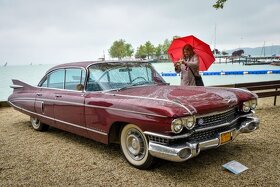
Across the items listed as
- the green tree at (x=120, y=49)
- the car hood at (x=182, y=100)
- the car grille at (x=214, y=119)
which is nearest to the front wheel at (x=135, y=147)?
the car hood at (x=182, y=100)

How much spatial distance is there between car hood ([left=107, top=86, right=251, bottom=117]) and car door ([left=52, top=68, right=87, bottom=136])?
778 mm

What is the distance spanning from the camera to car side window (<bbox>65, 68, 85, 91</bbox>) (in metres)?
4.69

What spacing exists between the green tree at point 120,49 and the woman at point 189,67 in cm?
8500

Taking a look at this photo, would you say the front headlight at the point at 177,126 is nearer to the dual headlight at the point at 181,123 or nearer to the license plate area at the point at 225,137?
the dual headlight at the point at 181,123

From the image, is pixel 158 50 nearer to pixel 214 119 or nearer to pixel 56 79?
pixel 56 79

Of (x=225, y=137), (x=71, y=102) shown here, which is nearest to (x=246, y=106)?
(x=225, y=137)

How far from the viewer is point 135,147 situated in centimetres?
388

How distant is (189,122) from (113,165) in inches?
62.2

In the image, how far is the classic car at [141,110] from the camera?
3.25 meters

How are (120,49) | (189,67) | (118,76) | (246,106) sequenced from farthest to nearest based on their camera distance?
(120,49)
(189,67)
(118,76)
(246,106)

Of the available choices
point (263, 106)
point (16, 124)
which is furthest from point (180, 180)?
point (263, 106)

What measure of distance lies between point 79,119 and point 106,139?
2.52ft

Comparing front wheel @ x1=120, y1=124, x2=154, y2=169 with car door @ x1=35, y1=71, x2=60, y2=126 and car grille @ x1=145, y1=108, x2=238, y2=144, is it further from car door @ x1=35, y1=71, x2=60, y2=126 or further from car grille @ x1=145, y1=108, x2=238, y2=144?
car door @ x1=35, y1=71, x2=60, y2=126

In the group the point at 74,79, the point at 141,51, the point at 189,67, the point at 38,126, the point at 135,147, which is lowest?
the point at 38,126
